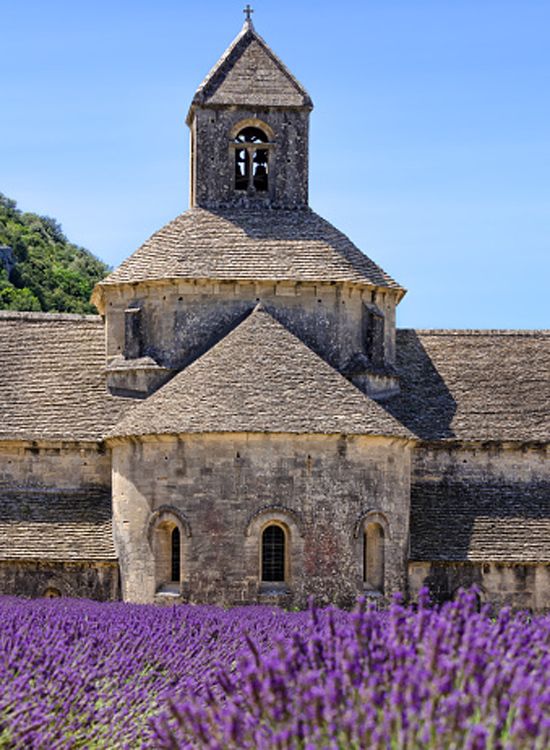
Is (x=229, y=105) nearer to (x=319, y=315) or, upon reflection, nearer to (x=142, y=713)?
(x=319, y=315)

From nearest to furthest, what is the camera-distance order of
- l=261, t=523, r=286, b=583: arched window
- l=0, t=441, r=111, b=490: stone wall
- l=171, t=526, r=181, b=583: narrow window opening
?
l=261, t=523, r=286, b=583: arched window, l=171, t=526, r=181, b=583: narrow window opening, l=0, t=441, r=111, b=490: stone wall

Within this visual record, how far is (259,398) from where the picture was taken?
32.7 metres

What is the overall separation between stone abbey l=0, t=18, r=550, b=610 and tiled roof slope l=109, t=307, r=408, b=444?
0.19 feet

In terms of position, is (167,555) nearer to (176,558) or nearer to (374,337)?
(176,558)

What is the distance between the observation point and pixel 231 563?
32.3 m

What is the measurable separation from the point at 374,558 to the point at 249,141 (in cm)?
1354

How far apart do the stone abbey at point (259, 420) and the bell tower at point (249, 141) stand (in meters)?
0.06

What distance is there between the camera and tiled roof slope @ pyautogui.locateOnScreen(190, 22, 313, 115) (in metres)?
40.2

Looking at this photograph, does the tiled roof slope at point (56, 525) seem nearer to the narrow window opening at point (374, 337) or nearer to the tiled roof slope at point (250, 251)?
the tiled roof slope at point (250, 251)

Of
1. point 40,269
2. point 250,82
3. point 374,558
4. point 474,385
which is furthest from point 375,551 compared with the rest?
point 40,269

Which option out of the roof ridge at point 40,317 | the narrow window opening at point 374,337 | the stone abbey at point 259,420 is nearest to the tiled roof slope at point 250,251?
the stone abbey at point 259,420

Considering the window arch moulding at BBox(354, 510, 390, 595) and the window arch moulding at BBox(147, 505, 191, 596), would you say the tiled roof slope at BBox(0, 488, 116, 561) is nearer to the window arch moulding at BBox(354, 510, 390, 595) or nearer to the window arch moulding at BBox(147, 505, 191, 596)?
the window arch moulding at BBox(147, 505, 191, 596)

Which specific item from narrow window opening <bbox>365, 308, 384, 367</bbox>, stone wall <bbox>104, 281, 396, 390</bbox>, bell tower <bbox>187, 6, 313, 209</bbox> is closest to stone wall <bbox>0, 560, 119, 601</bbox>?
stone wall <bbox>104, 281, 396, 390</bbox>

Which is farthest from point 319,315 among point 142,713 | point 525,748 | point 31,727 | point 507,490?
point 525,748
